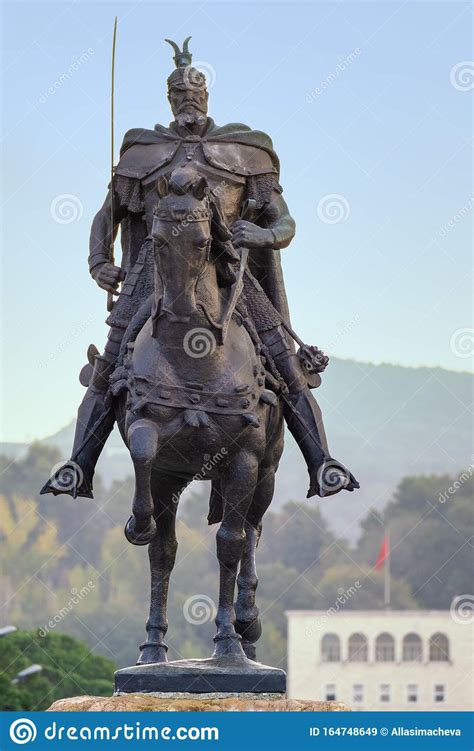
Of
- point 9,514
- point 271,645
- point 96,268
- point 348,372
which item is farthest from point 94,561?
point 96,268

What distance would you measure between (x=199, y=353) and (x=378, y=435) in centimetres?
12545

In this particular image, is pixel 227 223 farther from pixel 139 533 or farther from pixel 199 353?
pixel 139 533

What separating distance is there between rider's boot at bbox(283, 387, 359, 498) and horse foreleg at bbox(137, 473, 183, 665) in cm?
122

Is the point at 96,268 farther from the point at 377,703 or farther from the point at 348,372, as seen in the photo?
the point at 348,372

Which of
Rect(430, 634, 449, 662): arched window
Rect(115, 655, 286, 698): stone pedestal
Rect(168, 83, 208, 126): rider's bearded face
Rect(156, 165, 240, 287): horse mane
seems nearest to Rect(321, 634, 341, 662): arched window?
Rect(430, 634, 449, 662): arched window

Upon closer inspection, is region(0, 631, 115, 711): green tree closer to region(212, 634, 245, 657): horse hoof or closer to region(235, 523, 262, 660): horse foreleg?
region(235, 523, 262, 660): horse foreleg

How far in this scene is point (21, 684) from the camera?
45.7 meters

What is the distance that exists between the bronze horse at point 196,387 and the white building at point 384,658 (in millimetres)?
75086

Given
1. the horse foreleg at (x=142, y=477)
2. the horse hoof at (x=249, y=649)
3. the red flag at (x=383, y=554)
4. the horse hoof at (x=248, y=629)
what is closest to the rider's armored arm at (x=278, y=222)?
the horse foreleg at (x=142, y=477)

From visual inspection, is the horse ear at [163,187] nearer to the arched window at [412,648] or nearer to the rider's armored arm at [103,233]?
the rider's armored arm at [103,233]

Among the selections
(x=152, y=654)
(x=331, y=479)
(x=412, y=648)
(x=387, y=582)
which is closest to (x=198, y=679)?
(x=152, y=654)

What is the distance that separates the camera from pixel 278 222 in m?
20.1

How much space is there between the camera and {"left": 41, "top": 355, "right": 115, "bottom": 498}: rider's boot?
64.8 feet

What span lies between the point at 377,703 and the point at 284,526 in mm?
12461
